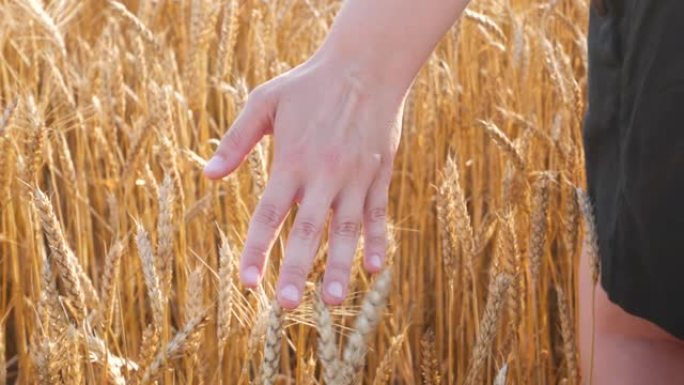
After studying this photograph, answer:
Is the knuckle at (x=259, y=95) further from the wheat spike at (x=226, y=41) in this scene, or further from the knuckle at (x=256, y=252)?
the wheat spike at (x=226, y=41)

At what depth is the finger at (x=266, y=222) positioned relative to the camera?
0.68m

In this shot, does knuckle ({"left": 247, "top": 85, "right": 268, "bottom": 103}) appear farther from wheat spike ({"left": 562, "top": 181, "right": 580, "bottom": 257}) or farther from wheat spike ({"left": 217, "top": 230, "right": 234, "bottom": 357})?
wheat spike ({"left": 562, "top": 181, "right": 580, "bottom": 257})

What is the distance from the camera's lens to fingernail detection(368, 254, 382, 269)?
701mm

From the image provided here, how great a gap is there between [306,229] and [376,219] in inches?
2.2

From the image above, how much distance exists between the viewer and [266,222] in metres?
0.69

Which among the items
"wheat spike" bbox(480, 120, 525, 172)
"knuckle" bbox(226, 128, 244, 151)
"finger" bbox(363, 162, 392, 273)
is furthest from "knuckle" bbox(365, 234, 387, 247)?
"wheat spike" bbox(480, 120, 525, 172)

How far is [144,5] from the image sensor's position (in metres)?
1.83

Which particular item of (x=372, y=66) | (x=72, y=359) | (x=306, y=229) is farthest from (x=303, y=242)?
(x=72, y=359)

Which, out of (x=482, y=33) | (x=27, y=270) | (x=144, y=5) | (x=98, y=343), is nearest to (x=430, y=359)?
(x=98, y=343)

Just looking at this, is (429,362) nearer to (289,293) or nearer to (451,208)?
(451,208)

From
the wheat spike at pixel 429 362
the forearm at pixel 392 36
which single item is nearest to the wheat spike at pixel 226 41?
the wheat spike at pixel 429 362

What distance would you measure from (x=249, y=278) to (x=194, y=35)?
2.95 feet

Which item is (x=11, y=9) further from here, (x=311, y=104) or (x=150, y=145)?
(x=311, y=104)

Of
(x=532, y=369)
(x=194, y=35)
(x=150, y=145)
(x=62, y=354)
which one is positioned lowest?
(x=532, y=369)
